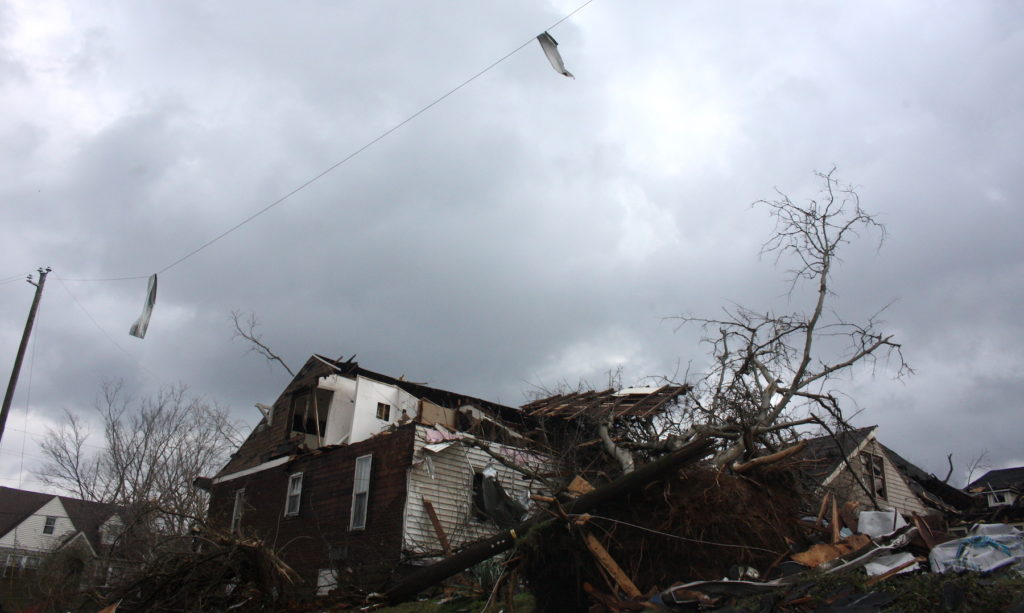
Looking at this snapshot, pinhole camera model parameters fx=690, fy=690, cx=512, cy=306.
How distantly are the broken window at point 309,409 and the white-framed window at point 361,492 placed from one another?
360 cm

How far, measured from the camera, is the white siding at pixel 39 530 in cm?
3803

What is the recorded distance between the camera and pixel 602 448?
13195 mm

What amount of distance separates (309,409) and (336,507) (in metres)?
4.40

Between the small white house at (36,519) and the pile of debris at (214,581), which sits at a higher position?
the small white house at (36,519)

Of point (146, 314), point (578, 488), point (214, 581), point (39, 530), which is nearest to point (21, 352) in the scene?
point (146, 314)

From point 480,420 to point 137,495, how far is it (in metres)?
15.6

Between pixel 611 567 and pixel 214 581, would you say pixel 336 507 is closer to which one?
pixel 214 581

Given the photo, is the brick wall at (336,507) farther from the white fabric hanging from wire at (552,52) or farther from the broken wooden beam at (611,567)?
the white fabric hanging from wire at (552,52)

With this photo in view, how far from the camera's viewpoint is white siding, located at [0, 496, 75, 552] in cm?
3803

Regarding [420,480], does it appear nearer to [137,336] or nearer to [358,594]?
[358,594]

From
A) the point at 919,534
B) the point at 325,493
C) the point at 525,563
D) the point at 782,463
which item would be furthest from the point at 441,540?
the point at 919,534

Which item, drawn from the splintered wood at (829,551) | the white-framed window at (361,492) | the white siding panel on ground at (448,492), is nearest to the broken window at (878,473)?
the white siding panel on ground at (448,492)

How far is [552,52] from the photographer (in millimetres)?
8469

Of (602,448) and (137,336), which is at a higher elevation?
(137,336)
